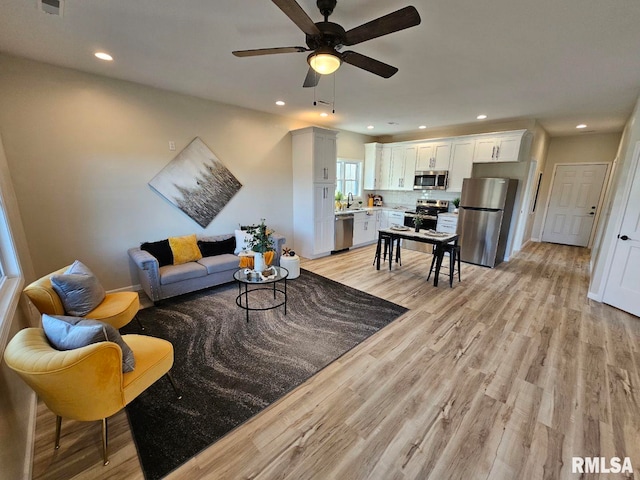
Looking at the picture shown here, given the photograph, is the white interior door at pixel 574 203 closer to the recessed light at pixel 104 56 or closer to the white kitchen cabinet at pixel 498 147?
the white kitchen cabinet at pixel 498 147

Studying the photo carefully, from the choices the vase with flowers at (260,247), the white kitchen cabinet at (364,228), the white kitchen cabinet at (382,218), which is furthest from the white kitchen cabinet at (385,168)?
the vase with flowers at (260,247)

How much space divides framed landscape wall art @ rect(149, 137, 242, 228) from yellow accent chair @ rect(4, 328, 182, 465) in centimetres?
272

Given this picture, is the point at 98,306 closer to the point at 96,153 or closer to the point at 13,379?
the point at 13,379

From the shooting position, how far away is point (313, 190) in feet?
16.3

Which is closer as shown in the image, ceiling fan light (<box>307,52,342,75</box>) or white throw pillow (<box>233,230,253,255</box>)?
ceiling fan light (<box>307,52,342,75</box>)

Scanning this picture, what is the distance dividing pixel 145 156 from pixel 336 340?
11.4 feet

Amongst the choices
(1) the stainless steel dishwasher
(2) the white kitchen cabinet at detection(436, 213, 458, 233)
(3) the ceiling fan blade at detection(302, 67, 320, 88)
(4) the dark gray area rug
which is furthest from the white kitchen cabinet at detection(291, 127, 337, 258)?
(3) the ceiling fan blade at detection(302, 67, 320, 88)

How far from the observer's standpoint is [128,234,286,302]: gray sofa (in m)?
3.20

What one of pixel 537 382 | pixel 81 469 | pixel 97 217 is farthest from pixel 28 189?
pixel 537 382

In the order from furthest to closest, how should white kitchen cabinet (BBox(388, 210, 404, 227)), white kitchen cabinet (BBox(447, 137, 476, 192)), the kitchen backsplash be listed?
1. white kitchen cabinet (BBox(388, 210, 404, 227))
2. the kitchen backsplash
3. white kitchen cabinet (BBox(447, 137, 476, 192))

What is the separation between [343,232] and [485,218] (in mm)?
2730

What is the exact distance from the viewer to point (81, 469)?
4.74ft

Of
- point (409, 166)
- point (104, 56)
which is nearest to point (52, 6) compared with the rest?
point (104, 56)

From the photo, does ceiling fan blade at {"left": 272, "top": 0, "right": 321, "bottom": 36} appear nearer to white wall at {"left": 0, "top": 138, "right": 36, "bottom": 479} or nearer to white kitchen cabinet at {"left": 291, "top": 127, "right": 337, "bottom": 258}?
white wall at {"left": 0, "top": 138, "right": 36, "bottom": 479}
